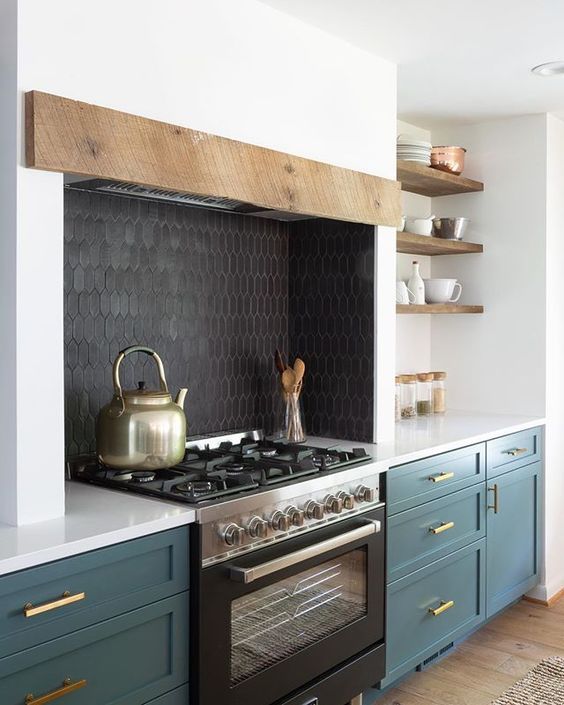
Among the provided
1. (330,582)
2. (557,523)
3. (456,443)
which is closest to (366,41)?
(456,443)

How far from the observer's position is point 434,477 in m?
2.98

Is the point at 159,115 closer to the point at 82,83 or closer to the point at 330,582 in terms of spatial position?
the point at 82,83

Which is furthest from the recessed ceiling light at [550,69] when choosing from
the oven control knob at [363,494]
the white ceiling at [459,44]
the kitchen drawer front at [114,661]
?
the kitchen drawer front at [114,661]

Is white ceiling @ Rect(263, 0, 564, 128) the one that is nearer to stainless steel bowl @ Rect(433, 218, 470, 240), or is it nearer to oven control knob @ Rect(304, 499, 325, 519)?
stainless steel bowl @ Rect(433, 218, 470, 240)

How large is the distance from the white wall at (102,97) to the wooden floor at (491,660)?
1771 millimetres

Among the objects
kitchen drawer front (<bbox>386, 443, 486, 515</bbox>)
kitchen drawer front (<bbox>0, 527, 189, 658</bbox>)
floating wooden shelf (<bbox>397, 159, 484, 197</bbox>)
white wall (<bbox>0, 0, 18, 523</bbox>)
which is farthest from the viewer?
floating wooden shelf (<bbox>397, 159, 484, 197</bbox>)

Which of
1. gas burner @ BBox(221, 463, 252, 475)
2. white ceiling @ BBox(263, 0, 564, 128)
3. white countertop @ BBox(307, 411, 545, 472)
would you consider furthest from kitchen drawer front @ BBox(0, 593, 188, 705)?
white ceiling @ BBox(263, 0, 564, 128)

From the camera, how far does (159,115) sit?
2225mm

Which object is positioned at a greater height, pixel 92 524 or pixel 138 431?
pixel 138 431

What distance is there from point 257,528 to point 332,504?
1.15 feet

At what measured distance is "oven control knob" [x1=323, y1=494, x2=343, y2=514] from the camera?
2.46 meters

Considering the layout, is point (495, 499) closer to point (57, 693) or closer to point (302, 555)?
point (302, 555)

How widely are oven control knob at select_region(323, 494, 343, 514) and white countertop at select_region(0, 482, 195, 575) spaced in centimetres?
58

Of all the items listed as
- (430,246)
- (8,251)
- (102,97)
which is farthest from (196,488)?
(430,246)
